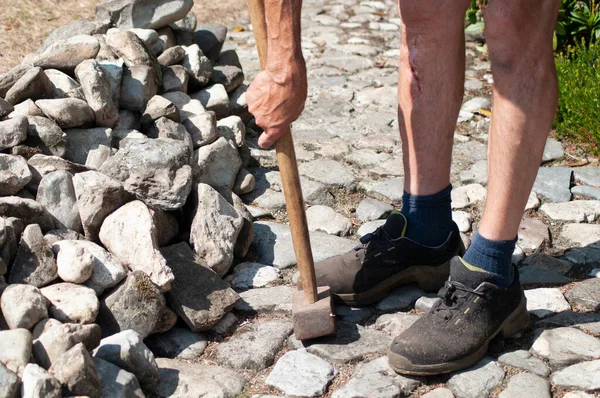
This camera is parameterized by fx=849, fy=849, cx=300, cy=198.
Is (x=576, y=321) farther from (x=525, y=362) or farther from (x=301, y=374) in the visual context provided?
(x=301, y=374)

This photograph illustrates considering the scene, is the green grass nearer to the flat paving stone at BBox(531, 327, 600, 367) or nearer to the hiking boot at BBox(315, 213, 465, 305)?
the hiking boot at BBox(315, 213, 465, 305)

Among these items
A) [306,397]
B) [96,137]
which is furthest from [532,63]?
[96,137]

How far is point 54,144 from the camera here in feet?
12.1

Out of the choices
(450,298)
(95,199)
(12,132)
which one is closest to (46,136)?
(12,132)

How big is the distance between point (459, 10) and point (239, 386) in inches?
59.7

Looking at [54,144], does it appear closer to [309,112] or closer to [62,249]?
[62,249]

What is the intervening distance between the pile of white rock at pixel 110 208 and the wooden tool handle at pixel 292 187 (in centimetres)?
37

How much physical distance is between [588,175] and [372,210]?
1221mm

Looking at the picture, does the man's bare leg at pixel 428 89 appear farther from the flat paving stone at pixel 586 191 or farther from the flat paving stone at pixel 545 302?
the flat paving stone at pixel 586 191

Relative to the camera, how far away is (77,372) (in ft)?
8.30

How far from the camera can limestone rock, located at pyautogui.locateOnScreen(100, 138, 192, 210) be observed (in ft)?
11.3

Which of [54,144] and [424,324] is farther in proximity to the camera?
[54,144]

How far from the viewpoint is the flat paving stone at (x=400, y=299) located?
Answer: 334cm

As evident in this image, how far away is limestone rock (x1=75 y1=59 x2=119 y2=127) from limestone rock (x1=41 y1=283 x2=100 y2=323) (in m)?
1.20
